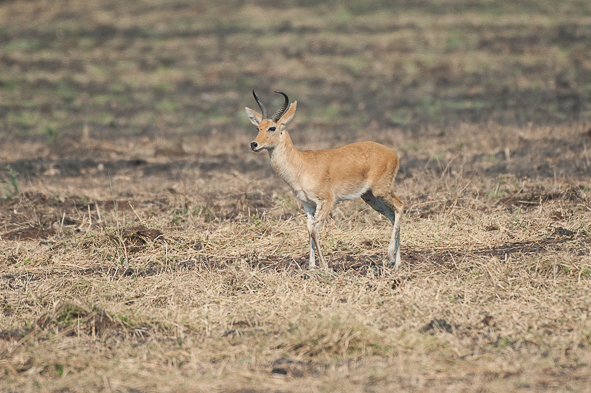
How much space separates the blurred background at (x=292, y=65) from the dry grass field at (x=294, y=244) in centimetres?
18

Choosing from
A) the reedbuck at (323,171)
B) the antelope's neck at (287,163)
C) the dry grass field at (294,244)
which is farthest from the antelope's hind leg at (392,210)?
the antelope's neck at (287,163)

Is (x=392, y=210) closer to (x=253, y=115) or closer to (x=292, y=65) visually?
(x=253, y=115)

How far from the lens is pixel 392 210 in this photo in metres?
8.45

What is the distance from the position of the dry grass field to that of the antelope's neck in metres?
1.01

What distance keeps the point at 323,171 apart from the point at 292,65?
60.5 ft

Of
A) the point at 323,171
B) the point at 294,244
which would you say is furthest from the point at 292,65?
the point at 323,171

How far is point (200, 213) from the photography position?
9.77m

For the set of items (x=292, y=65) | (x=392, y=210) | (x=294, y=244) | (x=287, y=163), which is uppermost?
(x=287, y=163)

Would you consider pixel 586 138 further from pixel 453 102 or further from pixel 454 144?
pixel 453 102

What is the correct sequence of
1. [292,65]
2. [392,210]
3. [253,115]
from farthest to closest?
1. [292,65]
2. [392,210]
3. [253,115]

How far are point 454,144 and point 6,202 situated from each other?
8942 mm

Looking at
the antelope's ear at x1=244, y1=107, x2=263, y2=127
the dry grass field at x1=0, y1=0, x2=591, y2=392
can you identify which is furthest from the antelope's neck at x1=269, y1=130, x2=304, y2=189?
the dry grass field at x1=0, y1=0, x2=591, y2=392

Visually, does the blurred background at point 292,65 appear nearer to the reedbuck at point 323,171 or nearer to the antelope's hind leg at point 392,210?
the antelope's hind leg at point 392,210

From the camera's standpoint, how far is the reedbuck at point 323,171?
25.7 ft
